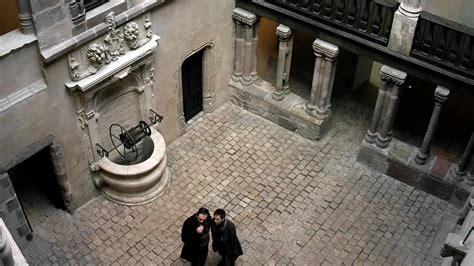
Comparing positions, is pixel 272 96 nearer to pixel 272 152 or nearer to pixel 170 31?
pixel 272 152

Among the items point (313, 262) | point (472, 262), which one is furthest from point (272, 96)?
point (472, 262)

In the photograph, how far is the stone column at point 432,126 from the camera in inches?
515

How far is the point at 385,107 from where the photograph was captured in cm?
1416

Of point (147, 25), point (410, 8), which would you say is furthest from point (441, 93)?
point (147, 25)

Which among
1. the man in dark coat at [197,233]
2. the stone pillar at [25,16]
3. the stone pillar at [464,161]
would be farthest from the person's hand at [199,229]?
the stone pillar at [464,161]

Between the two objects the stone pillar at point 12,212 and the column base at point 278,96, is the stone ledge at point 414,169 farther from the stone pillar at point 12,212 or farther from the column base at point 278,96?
the stone pillar at point 12,212

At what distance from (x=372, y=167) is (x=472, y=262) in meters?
6.98

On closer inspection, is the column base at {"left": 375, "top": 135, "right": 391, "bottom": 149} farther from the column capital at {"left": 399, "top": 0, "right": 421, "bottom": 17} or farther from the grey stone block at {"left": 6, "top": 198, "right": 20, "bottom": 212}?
the grey stone block at {"left": 6, "top": 198, "right": 20, "bottom": 212}

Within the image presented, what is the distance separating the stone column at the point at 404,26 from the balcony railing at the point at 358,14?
0.62 ft

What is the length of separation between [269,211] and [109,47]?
4.97m

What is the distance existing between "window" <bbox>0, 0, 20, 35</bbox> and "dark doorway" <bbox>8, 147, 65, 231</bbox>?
2656 millimetres

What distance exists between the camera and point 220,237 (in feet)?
38.4

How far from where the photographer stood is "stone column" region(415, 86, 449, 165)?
13.1 meters

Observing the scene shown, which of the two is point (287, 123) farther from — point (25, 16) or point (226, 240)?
point (25, 16)
